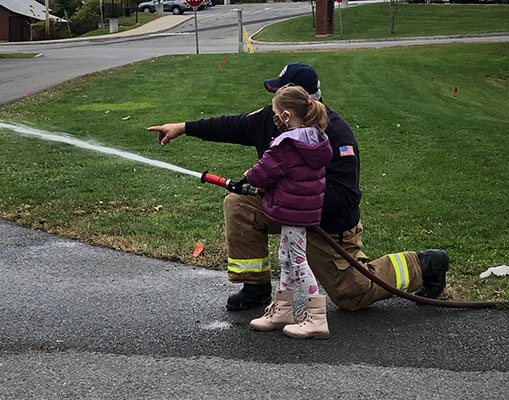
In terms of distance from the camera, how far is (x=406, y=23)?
4256cm

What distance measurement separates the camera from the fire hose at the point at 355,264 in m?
4.34

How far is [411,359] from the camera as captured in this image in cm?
395

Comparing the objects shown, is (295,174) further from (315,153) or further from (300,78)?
(300,78)

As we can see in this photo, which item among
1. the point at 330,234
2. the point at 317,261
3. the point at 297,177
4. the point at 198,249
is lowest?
the point at 198,249

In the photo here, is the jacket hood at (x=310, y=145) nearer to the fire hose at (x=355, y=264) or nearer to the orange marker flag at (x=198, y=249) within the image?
the fire hose at (x=355, y=264)

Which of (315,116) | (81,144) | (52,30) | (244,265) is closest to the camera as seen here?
(315,116)

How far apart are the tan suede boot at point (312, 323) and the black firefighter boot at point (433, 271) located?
2.53 feet

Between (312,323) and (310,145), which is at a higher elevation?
(310,145)

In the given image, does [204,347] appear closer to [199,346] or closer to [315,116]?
[199,346]

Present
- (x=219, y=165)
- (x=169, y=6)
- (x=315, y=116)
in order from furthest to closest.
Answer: (x=169, y=6)
(x=219, y=165)
(x=315, y=116)

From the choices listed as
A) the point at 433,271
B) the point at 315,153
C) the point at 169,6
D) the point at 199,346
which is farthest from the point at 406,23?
the point at 199,346

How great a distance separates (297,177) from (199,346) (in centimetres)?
104

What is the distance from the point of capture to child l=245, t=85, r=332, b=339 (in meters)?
4.13

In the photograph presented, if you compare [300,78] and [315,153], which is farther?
[300,78]
